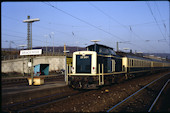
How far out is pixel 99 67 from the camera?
1511 cm

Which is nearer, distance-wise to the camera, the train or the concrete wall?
the train

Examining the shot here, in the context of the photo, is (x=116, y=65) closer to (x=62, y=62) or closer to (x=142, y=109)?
(x=142, y=109)

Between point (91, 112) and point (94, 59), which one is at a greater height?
point (94, 59)

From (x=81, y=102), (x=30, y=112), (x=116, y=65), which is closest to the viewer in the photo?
(x=30, y=112)

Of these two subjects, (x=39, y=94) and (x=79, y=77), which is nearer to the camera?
(x=39, y=94)

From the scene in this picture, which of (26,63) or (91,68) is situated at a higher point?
(91,68)

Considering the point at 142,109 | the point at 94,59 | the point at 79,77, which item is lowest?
the point at 142,109

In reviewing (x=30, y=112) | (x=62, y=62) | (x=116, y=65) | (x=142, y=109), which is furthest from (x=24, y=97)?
(x=62, y=62)

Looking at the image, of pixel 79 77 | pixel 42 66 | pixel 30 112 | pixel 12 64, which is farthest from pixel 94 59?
pixel 12 64

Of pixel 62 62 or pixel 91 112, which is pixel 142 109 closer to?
pixel 91 112

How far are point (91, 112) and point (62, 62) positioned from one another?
174 ft

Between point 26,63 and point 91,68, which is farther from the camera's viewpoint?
point 26,63

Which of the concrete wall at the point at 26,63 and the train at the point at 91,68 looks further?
the concrete wall at the point at 26,63

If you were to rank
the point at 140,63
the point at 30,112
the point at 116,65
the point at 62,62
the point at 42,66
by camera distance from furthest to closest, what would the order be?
the point at 62,62 → the point at 42,66 → the point at 140,63 → the point at 116,65 → the point at 30,112
